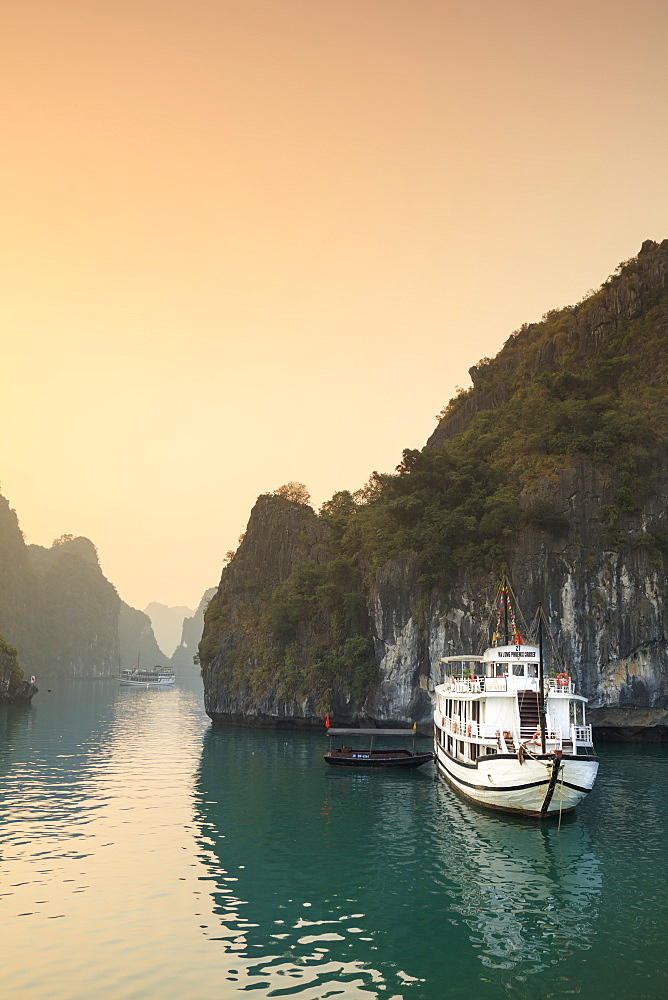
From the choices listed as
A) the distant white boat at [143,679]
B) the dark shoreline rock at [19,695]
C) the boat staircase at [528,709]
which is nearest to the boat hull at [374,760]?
the boat staircase at [528,709]

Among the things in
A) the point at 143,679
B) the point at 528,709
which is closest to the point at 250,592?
the point at 528,709

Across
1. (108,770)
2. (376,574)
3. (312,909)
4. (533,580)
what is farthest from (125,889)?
(376,574)

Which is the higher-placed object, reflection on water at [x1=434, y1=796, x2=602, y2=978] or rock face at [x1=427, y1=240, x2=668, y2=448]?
rock face at [x1=427, y1=240, x2=668, y2=448]

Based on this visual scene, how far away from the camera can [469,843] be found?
88.7 feet

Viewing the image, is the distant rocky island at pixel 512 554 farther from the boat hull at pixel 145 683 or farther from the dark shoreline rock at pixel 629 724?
the boat hull at pixel 145 683

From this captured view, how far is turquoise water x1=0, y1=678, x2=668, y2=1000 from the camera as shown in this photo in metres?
15.5

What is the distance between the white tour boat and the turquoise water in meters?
1.19

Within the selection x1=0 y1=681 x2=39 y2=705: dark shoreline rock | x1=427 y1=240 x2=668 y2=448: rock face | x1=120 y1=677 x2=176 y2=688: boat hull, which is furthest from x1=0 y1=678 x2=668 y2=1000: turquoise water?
x1=120 y1=677 x2=176 y2=688: boat hull

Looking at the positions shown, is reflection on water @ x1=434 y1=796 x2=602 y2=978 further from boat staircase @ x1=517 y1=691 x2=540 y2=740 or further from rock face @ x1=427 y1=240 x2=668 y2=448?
rock face @ x1=427 y1=240 x2=668 y2=448

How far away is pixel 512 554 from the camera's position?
6253 centimetres

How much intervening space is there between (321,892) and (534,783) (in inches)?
464

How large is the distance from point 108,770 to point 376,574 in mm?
33866

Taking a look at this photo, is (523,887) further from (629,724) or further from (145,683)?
(145,683)

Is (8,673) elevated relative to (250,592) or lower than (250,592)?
lower
